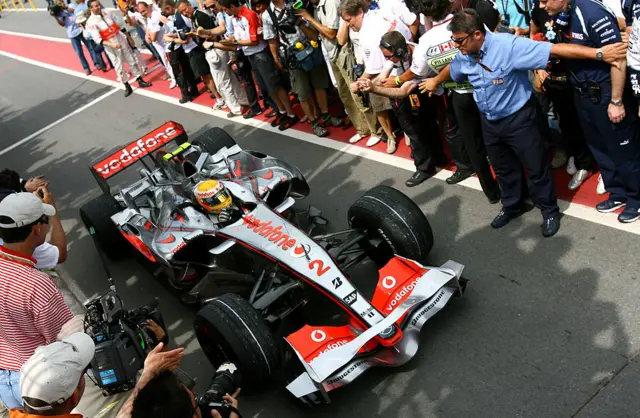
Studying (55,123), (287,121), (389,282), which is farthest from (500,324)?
(55,123)

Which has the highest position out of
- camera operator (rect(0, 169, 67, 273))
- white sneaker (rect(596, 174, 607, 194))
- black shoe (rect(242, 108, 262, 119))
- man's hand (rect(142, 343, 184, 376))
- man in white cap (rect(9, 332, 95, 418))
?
man in white cap (rect(9, 332, 95, 418))

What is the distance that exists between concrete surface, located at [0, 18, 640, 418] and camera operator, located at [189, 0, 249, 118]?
3661 mm

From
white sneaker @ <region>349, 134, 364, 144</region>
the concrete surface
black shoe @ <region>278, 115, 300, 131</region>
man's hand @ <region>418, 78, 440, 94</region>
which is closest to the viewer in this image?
the concrete surface

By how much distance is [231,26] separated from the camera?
9.55 meters

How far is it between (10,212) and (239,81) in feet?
22.7

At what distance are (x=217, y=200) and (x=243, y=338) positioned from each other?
1749mm

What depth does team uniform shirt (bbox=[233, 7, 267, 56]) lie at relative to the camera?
29.9 feet

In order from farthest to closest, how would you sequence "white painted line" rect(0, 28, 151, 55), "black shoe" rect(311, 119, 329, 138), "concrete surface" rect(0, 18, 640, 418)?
1. "white painted line" rect(0, 28, 151, 55)
2. "black shoe" rect(311, 119, 329, 138)
3. "concrete surface" rect(0, 18, 640, 418)

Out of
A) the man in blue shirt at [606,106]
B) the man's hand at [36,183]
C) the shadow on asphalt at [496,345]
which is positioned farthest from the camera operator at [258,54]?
the man in blue shirt at [606,106]

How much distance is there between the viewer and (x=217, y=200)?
6.15 m

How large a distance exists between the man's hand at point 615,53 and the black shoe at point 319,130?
15.6ft

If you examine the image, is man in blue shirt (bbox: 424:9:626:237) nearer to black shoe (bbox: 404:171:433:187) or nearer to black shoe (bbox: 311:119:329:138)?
black shoe (bbox: 404:171:433:187)

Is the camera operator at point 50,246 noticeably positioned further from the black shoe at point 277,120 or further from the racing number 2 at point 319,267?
the black shoe at point 277,120

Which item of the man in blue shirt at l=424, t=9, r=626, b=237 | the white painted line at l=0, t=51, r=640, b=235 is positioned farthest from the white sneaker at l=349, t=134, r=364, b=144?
the man in blue shirt at l=424, t=9, r=626, b=237
